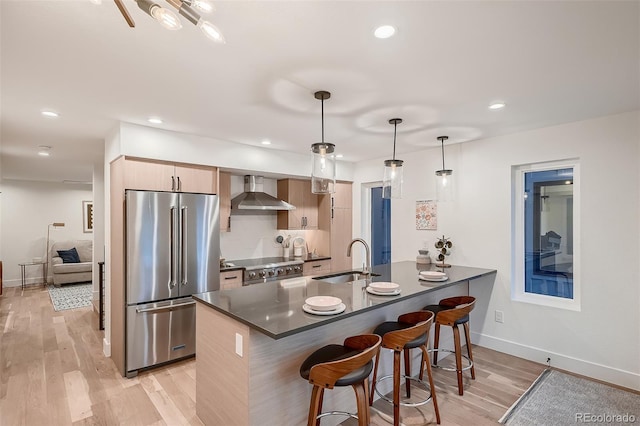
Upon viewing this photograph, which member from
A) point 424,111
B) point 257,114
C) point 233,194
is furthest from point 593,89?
point 233,194

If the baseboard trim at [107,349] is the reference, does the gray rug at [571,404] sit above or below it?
below

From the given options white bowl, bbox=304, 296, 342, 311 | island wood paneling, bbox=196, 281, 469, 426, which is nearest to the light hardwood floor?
island wood paneling, bbox=196, 281, 469, 426

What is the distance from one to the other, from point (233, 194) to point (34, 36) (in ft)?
10.1

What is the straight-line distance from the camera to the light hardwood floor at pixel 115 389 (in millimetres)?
2510

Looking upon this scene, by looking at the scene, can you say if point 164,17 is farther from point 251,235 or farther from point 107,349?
point 251,235

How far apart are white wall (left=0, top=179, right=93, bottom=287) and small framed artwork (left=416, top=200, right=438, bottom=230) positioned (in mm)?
8396

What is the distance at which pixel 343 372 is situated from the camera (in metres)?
1.76

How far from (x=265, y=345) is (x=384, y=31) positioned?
193 centimetres

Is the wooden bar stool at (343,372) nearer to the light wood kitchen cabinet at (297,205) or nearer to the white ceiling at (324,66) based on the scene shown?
the white ceiling at (324,66)

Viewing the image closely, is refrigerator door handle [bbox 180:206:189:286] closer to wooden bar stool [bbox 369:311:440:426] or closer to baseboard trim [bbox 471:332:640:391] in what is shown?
wooden bar stool [bbox 369:311:440:426]

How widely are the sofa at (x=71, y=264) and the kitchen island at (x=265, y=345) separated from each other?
6839mm

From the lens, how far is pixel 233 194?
4.73 m

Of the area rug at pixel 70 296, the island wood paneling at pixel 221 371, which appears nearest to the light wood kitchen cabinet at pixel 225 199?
the island wood paneling at pixel 221 371

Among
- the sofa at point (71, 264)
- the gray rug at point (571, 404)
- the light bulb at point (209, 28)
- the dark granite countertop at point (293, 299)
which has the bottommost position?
the gray rug at point (571, 404)
